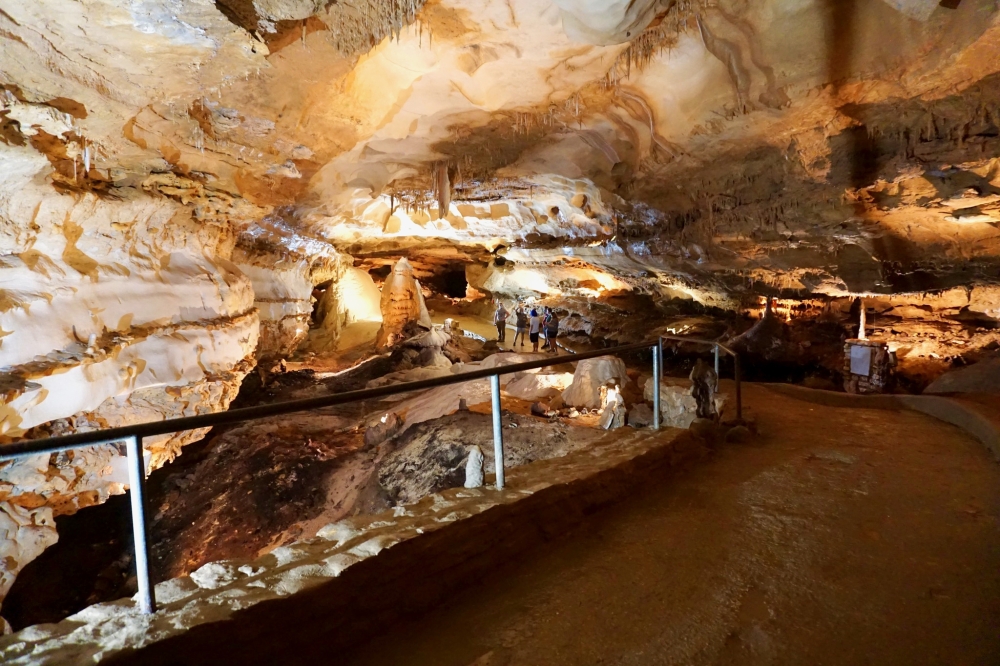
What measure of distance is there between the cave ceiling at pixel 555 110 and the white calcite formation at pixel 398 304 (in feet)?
20.5

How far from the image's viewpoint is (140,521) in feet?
5.91

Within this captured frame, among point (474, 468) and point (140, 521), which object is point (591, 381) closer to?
point (474, 468)

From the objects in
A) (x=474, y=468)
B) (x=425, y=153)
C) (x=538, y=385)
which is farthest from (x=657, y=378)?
(x=425, y=153)

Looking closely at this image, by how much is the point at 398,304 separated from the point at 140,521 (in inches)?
619

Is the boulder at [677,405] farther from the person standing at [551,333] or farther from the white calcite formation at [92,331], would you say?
the person standing at [551,333]

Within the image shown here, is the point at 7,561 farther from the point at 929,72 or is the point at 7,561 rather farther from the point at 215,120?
the point at 929,72

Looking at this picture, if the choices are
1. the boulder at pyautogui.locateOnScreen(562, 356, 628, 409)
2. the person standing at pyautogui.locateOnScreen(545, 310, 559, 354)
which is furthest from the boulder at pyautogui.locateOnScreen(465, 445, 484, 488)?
the person standing at pyautogui.locateOnScreen(545, 310, 559, 354)

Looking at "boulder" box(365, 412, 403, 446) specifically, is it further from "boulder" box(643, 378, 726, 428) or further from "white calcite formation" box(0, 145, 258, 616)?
"boulder" box(643, 378, 726, 428)

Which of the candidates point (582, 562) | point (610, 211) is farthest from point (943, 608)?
point (610, 211)

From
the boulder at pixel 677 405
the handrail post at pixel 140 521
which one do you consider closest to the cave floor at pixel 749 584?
the handrail post at pixel 140 521

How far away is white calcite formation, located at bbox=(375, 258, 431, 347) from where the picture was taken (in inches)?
679

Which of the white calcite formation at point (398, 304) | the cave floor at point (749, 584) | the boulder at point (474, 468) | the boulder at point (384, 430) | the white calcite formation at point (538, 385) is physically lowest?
the boulder at point (384, 430)

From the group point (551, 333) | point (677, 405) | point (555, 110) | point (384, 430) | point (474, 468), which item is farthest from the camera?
point (551, 333)

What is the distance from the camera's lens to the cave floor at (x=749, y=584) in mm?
1988
